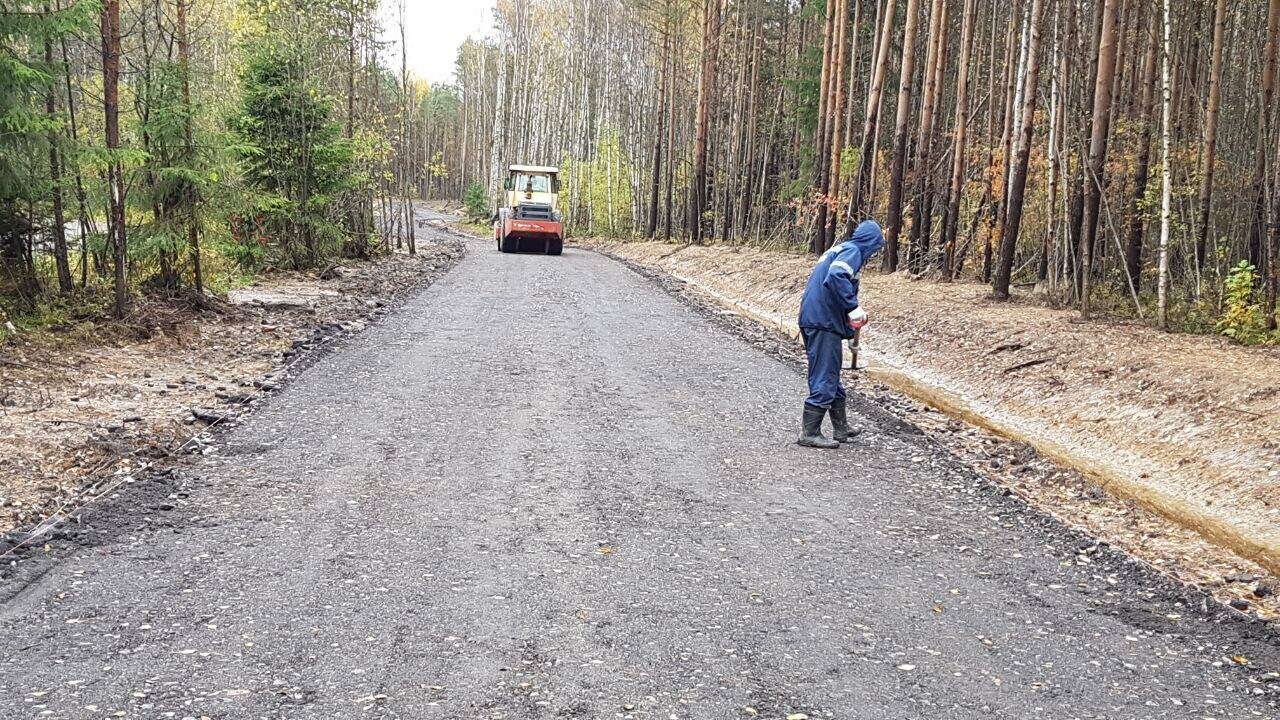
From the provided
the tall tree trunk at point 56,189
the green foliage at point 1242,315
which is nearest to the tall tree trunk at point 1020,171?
the green foliage at point 1242,315

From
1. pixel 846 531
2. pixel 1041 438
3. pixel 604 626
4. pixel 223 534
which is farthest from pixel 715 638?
pixel 1041 438

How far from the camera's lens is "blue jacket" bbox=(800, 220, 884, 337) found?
26.9 feet

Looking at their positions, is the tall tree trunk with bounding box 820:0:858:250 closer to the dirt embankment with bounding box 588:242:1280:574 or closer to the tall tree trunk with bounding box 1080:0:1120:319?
the dirt embankment with bounding box 588:242:1280:574

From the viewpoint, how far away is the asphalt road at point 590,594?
3.80 metres

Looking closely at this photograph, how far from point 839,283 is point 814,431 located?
50.6 inches

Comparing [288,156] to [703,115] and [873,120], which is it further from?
[703,115]

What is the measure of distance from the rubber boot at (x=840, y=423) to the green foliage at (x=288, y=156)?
42.7ft

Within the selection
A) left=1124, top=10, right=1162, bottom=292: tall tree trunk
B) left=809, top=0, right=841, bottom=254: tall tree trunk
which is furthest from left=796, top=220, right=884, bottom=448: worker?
left=809, top=0, right=841, bottom=254: tall tree trunk

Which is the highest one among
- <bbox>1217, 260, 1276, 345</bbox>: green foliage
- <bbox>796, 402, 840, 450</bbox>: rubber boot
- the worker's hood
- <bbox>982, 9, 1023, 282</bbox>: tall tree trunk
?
<bbox>982, 9, 1023, 282</bbox>: tall tree trunk

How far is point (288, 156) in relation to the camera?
19234 millimetres

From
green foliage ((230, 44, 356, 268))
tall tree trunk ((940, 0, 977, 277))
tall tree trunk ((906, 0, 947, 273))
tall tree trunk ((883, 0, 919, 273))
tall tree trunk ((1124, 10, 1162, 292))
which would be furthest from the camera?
green foliage ((230, 44, 356, 268))

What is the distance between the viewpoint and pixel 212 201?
1312cm

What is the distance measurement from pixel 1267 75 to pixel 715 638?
11407 millimetres

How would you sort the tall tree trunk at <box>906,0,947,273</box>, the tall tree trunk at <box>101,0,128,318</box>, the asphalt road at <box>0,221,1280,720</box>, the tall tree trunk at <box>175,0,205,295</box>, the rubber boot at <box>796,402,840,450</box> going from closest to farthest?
the asphalt road at <box>0,221,1280,720</box>, the rubber boot at <box>796,402,840,450</box>, the tall tree trunk at <box>101,0,128,318</box>, the tall tree trunk at <box>175,0,205,295</box>, the tall tree trunk at <box>906,0,947,273</box>
